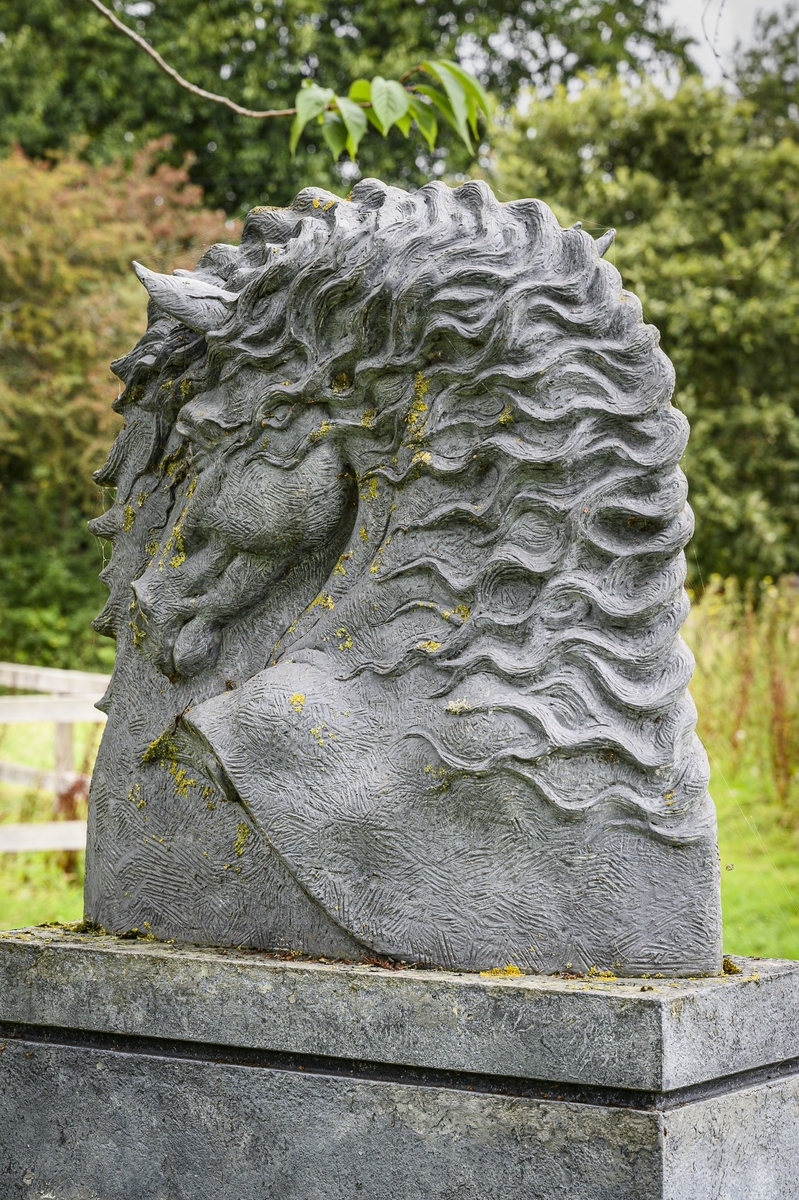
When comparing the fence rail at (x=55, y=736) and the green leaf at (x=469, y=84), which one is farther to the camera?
the fence rail at (x=55, y=736)

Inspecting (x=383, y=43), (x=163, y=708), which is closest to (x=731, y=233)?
(x=383, y=43)

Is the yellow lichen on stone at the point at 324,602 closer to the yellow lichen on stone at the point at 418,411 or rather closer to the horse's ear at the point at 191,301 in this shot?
the yellow lichen on stone at the point at 418,411

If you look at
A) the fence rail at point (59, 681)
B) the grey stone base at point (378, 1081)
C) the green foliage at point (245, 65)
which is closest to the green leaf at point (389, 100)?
the grey stone base at point (378, 1081)

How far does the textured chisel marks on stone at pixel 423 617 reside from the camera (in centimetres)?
232

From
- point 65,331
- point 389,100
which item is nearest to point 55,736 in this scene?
point 389,100

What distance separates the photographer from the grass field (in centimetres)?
584

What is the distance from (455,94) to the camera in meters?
3.44

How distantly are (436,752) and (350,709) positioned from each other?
0.21 metres

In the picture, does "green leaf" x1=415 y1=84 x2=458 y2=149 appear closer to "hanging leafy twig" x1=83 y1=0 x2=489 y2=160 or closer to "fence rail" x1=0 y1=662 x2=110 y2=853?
"hanging leafy twig" x1=83 y1=0 x2=489 y2=160

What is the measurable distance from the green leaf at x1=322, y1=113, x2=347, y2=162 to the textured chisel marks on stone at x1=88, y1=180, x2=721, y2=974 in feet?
2.80

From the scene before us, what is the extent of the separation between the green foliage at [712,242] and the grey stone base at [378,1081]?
36.5 ft

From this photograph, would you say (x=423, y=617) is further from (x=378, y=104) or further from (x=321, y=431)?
(x=378, y=104)

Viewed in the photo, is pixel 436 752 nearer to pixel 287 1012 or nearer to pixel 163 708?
pixel 287 1012

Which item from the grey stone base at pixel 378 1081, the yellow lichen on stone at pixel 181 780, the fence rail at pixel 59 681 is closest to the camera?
the grey stone base at pixel 378 1081
